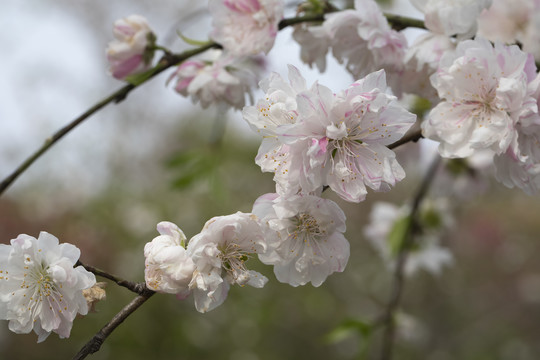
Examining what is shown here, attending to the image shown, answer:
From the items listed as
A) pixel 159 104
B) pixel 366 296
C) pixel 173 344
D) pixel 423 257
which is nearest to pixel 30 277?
pixel 423 257

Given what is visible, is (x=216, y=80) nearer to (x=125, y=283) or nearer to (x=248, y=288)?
(x=125, y=283)

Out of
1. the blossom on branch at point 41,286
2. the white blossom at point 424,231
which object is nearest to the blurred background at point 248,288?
the white blossom at point 424,231

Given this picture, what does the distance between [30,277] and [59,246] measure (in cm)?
6

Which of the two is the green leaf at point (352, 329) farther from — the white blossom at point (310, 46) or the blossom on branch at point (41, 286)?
the blossom on branch at point (41, 286)

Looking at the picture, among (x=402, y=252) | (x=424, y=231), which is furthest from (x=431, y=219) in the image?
(x=402, y=252)

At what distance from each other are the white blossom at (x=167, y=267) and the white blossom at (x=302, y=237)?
91 mm

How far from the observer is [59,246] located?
60 cm

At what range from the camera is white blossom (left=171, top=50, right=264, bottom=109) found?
90 centimetres

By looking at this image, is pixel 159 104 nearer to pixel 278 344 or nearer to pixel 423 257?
pixel 278 344

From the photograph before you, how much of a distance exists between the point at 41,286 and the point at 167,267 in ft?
0.52

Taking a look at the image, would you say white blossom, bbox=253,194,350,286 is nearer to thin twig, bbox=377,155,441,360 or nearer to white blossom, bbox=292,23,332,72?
white blossom, bbox=292,23,332,72

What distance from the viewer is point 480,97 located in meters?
0.66

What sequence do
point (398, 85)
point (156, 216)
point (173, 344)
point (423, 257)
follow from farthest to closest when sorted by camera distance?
point (156, 216)
point (173, 344)
point (423, 257)
point (398, 85)

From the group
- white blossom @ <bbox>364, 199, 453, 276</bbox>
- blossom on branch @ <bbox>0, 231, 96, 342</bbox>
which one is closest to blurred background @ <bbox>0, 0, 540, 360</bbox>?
white blossom @ <bbox>364, 199, 453, 276</bbox>
